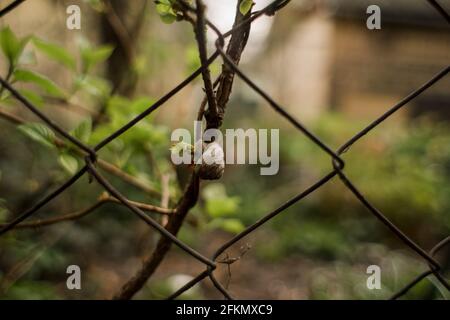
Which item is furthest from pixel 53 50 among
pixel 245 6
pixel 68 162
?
pixel 245 6

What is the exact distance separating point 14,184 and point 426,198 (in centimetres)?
280

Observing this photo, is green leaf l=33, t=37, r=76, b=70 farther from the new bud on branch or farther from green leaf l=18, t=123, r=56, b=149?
the new bud on branch

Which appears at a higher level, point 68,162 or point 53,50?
point 53,50

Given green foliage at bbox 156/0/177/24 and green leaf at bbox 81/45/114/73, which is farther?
green leaf at bbox 81/45/114/73

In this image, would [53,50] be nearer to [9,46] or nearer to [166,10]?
[9,46]

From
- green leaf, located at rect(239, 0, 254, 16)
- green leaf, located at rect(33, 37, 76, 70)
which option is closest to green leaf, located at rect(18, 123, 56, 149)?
green leaf, located at rect(33, 37, 76, 70)

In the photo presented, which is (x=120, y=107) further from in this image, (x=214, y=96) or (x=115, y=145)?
(x=214, y=96)

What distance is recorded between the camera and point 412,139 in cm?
387

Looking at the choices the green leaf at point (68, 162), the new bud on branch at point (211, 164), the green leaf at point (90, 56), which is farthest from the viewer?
the green leaf at point (90, 56)

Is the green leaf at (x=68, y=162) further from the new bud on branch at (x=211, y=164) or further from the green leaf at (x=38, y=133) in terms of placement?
the new bud on branch at (x=211, y=164)

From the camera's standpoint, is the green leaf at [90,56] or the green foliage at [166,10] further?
the green leaf at [90,56]

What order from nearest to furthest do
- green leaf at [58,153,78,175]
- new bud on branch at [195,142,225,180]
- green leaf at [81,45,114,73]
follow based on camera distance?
new bud on branch at [195,142,225,180]
green leaf at [58,153,78,175]
green leaf at [81,45,114,73]

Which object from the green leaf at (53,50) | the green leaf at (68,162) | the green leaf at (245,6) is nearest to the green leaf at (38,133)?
the green leaf at (68,162)
